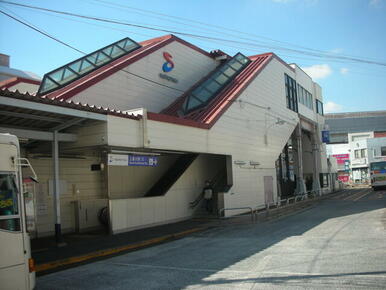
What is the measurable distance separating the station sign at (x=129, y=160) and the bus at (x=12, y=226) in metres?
7.39

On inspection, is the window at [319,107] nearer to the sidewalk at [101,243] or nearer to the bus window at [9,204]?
the sidewalk at [101,243]

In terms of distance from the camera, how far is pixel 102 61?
19828 millimetres

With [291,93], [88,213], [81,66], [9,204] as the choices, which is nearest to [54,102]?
[9,204]

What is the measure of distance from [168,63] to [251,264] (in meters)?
15.7

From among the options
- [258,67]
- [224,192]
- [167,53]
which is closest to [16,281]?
[224,192]

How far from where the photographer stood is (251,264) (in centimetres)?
820

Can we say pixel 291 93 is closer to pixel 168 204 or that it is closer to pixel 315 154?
pixel 315 154

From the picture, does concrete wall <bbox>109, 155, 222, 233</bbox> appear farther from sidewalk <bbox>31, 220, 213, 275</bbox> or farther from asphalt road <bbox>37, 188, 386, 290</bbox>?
asphalt road <bbox>37, 188, 386, 290</bbox>

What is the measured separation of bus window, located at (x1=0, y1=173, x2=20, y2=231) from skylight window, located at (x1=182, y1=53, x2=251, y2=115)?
14.6m

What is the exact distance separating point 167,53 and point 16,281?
1782 cm

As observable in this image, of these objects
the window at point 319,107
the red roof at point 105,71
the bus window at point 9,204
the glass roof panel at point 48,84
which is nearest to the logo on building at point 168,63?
the red roof at point 105,71

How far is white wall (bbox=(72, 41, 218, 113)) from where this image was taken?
17.1m

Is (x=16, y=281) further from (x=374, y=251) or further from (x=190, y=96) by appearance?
(x=190, y=96)

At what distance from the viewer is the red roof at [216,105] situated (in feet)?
56.9
